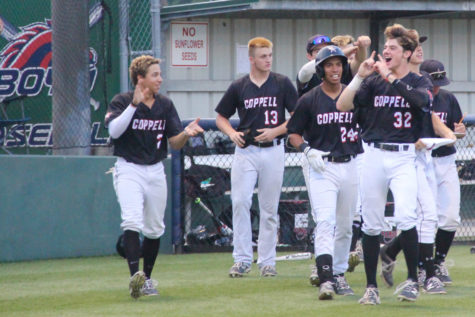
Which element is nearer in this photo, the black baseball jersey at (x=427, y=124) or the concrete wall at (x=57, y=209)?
the black baseball jersey at (x=427, y=124)

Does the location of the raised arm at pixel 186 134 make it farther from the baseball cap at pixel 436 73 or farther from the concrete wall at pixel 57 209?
the concrete wall at pixel 57 209

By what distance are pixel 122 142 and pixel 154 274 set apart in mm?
2044

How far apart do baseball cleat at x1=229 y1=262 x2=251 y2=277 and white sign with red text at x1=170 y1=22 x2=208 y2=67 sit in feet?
19.7

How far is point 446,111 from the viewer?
8406mm

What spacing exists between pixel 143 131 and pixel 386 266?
225 centimetres

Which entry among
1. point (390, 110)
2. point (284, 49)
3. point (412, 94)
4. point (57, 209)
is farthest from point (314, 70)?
point (284, 49)

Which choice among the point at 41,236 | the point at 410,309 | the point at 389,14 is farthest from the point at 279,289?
the point at 389,14

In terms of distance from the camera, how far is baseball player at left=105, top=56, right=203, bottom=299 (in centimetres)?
753

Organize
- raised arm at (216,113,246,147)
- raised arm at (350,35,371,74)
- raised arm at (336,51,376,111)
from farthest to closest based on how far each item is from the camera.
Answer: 1. raised arm at (216,113,246,147)
2. raised arm at (350,35,371,74)
3. raised arm at (336,51,376,111)

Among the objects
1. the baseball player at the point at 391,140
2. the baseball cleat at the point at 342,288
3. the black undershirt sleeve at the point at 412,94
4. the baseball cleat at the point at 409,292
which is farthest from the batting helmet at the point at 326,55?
the baseball cleat at the point at 409,292

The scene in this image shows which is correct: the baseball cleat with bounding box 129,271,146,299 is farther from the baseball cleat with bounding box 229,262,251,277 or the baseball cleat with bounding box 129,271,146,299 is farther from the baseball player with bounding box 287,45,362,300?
the baseball cleat with bounding box 229,262,251,277

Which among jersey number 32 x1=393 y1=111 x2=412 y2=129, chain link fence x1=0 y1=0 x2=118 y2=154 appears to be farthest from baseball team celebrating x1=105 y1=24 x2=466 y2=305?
chain link fence x1=0 y1=0 x2=118 y2=154

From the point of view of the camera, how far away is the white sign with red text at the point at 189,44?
14453 millimetres

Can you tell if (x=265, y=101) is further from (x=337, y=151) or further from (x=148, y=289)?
(x=148, y=289)
